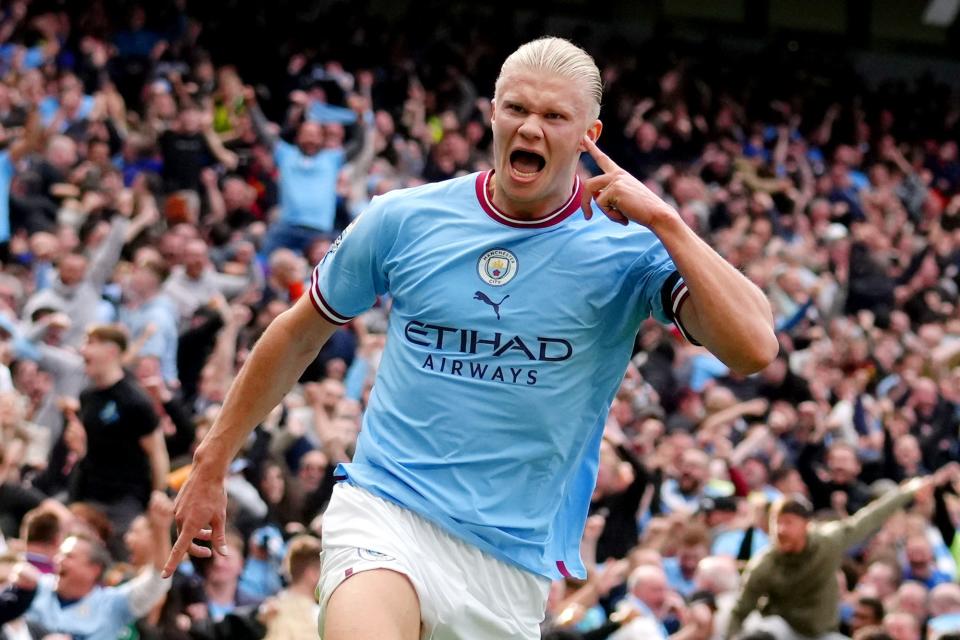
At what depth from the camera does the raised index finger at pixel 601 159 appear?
3973mm

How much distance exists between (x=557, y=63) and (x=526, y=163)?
25 centimetres

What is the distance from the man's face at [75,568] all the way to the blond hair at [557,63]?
3.51m

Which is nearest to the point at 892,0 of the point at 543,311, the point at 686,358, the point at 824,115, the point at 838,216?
the point at 824,115

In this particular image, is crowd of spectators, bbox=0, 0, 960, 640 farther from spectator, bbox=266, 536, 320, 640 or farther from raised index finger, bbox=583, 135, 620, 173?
raised index finger, bbox=583, 135, 620, 173

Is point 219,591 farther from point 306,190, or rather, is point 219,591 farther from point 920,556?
point 306,190

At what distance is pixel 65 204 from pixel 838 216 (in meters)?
11.0

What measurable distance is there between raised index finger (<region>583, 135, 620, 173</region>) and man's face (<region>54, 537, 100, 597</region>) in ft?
11.8

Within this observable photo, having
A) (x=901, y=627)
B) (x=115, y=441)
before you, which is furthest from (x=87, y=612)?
(x=901, y=627)

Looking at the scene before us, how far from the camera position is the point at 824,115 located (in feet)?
79.0

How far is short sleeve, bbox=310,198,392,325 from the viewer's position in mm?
4301

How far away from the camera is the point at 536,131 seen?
13.3 feet

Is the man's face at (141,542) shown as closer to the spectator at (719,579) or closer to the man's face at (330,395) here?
the man's face at (330,395)

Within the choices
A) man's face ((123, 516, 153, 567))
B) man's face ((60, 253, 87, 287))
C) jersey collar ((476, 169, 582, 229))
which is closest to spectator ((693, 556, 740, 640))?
man's face ((123, 516, 153, 567))

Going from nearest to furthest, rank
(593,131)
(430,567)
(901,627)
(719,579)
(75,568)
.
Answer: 1. (430,567)
2. (593,131)
3. (75,568)
4. (901,627)
5. (719,579)
